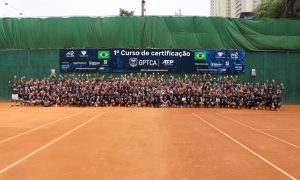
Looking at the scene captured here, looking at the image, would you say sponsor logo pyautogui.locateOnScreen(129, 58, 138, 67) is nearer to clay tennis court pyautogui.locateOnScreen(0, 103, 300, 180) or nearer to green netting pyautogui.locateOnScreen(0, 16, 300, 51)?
green netting pyautogui.locateOnScreen(0, 16, 300, 51)

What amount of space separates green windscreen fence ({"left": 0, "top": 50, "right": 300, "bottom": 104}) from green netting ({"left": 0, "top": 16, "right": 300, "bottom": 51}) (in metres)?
0.69

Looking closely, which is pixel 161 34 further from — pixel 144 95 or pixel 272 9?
pixel 272 9

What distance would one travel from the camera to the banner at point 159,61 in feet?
104

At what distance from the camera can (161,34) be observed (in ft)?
106

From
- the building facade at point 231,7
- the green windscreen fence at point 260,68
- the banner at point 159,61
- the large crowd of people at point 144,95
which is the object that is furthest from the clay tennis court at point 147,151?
the building facade at point 231,7

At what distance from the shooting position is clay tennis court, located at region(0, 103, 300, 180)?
7844 millimetres

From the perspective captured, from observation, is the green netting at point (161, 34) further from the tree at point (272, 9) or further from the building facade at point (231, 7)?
the building facade at point (231, 7)

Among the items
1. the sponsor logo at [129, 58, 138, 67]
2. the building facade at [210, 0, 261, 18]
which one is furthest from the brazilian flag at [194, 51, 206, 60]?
the building facade at [210, 0, 261, 18]

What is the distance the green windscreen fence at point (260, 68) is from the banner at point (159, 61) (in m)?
1.29

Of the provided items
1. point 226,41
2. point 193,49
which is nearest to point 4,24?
point 193,49

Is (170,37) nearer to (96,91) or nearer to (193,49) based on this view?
(193,49)

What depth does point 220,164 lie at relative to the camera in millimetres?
8641

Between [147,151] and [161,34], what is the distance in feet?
76.3

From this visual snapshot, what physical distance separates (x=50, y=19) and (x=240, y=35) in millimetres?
16412
